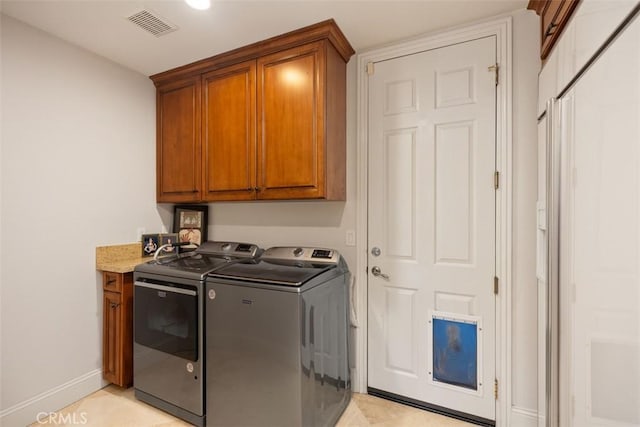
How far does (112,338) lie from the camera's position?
220cm

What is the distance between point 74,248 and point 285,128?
1698 mm

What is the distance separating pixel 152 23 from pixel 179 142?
89 centimetres

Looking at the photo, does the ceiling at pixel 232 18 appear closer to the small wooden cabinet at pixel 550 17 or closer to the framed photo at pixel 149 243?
the small wooden cabinet at pixel 550 17

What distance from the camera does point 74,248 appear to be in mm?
2111

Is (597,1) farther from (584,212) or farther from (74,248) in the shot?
(74,248)

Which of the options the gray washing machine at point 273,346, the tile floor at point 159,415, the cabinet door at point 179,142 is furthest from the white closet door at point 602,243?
the cabinet door at point 179,142

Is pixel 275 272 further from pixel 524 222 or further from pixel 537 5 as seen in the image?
pixel 537 5

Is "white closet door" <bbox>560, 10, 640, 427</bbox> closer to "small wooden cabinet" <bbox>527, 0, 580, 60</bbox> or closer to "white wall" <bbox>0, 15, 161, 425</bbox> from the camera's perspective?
"small wooden cabinet" <bbox>527, 0, 580, 60</bbox>

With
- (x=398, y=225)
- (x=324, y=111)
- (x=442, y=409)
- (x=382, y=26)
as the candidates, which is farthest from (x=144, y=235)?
(x=442, y=409)

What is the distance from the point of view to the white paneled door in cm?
183

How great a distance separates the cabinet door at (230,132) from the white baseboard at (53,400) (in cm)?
156

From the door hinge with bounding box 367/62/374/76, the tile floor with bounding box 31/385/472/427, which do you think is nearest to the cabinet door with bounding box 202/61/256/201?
the door hinge with bounding box 367/62/374/76

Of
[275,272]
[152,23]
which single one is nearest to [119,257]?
[275,272]

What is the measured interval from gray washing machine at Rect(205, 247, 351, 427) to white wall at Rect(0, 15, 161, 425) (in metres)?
1.09
